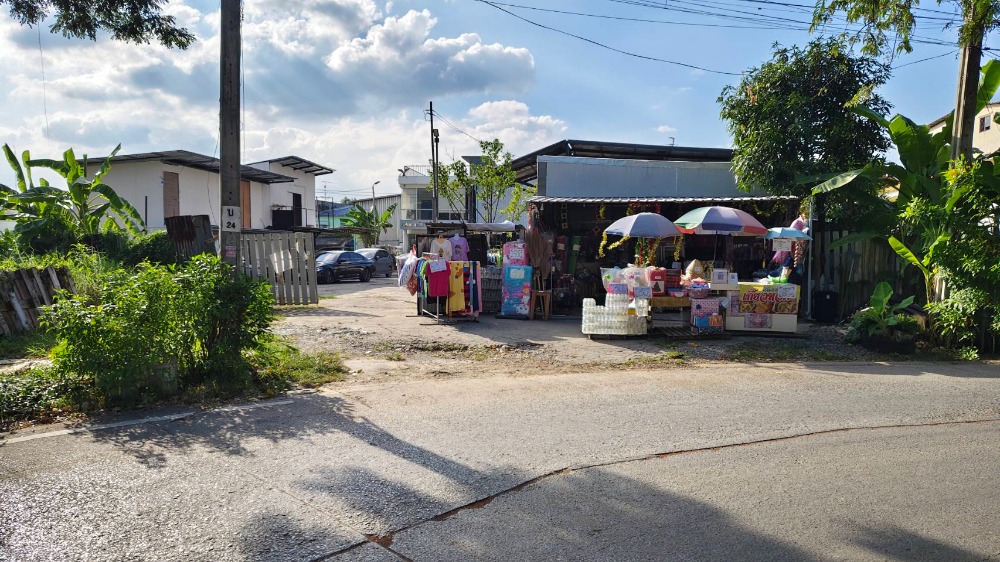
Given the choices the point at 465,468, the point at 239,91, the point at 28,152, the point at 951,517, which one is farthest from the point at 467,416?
the point at 28,152

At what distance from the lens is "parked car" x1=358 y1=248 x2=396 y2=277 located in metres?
33.0

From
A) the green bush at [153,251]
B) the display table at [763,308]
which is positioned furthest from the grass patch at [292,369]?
the green bush at [153,251]

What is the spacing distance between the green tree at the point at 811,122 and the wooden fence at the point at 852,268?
45.0 inches

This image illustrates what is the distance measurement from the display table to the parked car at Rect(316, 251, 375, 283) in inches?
785

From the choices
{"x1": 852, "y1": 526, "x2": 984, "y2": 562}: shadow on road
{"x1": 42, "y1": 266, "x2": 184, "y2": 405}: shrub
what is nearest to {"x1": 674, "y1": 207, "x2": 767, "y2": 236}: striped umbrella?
{"x1": 852, "y1": 526, "x2": 984, "y2": 562}: shadow on road

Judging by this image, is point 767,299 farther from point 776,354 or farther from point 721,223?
point 776,354

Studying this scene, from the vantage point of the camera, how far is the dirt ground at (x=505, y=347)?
376 inches

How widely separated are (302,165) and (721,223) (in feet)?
96.4

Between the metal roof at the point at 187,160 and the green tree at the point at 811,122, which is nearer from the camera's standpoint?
the green tree at the point at 811,122

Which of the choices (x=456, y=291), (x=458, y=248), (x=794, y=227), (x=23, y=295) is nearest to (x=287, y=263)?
(x=458, y=248)

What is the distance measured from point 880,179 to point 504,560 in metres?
12.6

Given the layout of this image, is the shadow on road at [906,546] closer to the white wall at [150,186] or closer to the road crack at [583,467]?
the road crack at [583,467]

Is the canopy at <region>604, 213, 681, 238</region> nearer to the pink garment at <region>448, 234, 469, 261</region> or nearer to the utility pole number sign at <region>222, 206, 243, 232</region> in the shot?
the pink garment at <region>448, 234, 469, 261</region>

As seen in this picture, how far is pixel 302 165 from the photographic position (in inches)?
1459
